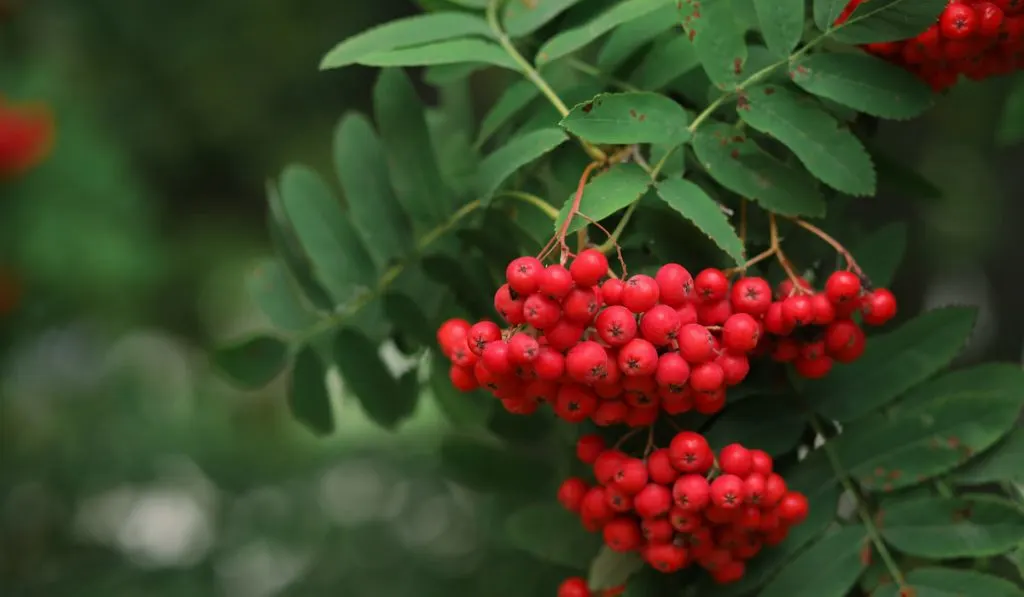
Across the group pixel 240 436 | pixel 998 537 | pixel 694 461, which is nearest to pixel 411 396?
pixel 694 461

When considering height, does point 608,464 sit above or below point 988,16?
below

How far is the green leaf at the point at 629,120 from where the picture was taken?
60 cm

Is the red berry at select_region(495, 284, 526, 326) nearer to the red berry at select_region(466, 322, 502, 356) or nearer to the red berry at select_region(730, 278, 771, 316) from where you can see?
the red berry at select_region(466, 322, 502, 356)

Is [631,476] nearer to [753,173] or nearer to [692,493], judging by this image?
[692,493]

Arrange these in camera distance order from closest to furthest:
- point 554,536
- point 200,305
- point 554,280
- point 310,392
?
point 554,280, point 554,536, point 310,392, point 200,305

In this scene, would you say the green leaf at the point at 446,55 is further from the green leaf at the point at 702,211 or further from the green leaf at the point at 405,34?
the green leaf at the point at 702,211

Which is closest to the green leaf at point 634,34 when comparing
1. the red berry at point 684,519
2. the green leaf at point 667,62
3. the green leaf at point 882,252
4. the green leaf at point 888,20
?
the green leaf at point 667,62

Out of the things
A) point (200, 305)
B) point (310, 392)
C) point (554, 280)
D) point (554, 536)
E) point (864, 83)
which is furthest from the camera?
point (200, 305)

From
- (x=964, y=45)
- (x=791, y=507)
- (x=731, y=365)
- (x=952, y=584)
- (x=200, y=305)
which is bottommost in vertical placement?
(x=952, y=584)

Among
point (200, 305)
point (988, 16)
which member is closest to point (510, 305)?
point (988, 16)

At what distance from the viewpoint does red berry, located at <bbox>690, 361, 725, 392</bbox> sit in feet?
1.85

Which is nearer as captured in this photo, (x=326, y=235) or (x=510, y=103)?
(x=510, y=103)

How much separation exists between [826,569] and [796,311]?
198 mm

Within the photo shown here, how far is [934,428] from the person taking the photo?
688 millimetres
